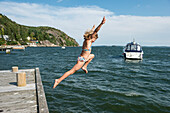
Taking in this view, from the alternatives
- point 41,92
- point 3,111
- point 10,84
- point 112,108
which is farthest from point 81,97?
point 3,111

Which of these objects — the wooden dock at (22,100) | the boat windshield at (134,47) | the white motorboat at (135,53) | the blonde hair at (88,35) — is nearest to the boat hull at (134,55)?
the white motorboat at (135,53)

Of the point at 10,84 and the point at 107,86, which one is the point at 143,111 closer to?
the point at 107,86

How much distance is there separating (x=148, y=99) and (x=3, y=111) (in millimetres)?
10478

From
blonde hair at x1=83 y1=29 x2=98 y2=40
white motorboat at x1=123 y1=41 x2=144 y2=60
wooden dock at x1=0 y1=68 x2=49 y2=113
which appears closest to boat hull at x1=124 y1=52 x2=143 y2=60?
white motorboat at x1=123 y1=41 x2=144 y2=60

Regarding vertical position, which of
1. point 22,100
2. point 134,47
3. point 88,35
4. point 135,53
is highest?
point 134,47

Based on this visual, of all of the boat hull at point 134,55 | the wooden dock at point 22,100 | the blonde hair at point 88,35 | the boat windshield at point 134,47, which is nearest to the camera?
the blonde hair at point 88,35

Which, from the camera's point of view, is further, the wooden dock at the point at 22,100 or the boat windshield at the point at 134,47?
the boat windshield at the point at 134,47

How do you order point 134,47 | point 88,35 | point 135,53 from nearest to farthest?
point 88,35 < point 135,53 < point 134,47

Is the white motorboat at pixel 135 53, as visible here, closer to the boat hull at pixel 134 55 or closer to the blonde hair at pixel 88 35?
the boat hull at pixel 134 55

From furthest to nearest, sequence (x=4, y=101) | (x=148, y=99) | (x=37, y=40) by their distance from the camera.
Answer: (x=37, y=40), (x=148, y=99), (x=4, y=101)

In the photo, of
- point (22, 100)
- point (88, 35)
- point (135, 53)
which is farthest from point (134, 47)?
point (88, 35)

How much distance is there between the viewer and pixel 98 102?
33.7 ft

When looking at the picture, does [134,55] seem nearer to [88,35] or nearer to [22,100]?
[22,100]

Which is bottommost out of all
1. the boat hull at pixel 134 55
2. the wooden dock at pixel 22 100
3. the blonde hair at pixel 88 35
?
the wooden dock at pixel 22 100
